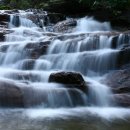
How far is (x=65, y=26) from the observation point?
63.2 ft

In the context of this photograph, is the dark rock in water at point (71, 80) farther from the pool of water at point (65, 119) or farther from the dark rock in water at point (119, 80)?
the dark rock in water at point (119, 80)

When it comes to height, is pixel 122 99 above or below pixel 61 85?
below

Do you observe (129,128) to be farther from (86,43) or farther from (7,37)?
(7,37)

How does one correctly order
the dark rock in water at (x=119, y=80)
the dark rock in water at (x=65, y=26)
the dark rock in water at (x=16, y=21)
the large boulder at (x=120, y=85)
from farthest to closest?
the dark rock in water at (x=16, y=21), the dark rock in water at (x=65, y=26), the dark rock in water at (x=119, y=80), the large boulder at (x=120, y=85)

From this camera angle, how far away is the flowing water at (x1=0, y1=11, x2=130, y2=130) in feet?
27.8

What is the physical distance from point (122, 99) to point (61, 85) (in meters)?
1.78

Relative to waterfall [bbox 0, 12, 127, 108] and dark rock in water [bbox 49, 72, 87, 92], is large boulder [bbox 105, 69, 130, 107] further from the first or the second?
dark rock in water [bbox 49, 72, 87, 92]

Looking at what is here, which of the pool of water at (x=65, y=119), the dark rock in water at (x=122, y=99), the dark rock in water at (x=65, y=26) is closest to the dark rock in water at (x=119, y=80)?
the dark rock in water at (x=122, y=99)

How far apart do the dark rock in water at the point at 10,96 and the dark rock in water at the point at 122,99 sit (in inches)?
106

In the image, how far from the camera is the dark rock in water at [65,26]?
1905 cm

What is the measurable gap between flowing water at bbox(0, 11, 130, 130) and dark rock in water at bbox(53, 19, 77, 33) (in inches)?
38.4

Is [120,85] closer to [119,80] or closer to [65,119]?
[119,80]

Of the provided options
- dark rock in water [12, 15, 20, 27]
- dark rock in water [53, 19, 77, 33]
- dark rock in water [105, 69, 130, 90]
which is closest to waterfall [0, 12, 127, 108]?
dark rock in water [105, 69, 130, 90]

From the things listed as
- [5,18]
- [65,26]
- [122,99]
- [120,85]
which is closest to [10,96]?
[122,99]
